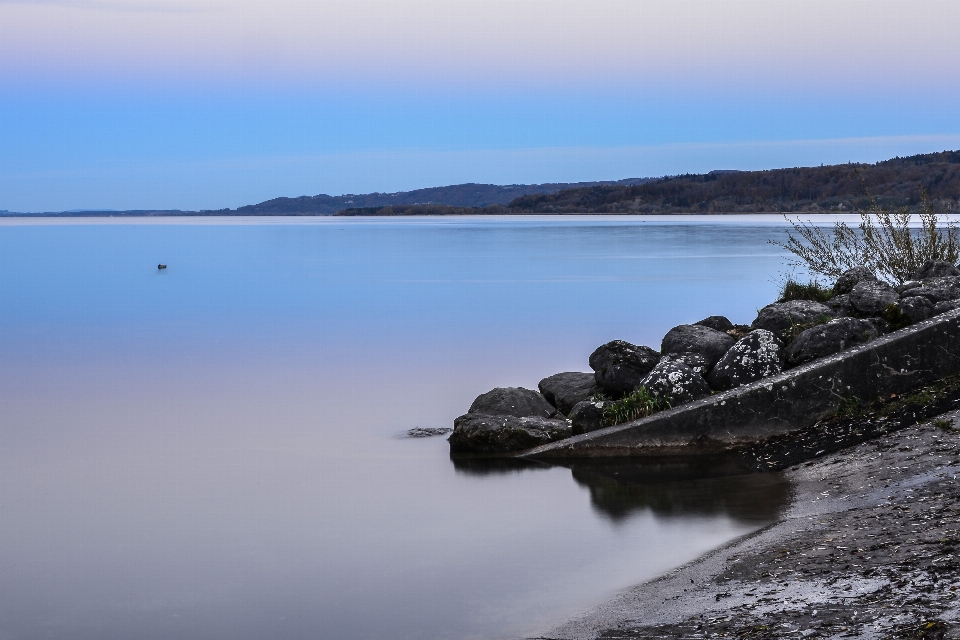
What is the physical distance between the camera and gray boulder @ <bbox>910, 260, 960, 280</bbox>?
1327 centimetres

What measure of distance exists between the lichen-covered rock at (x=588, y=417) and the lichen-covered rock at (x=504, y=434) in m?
0.10

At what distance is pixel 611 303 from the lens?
2653 cm

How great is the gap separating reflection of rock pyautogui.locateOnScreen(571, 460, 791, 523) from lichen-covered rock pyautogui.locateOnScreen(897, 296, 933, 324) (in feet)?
10.4

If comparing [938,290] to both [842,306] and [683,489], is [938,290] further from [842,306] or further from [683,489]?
[683,489]

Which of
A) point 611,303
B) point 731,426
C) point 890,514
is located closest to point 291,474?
point 731,426

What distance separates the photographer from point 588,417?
33.9 feet

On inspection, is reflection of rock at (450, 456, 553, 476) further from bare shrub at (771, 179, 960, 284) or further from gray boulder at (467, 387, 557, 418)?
bare shrub at (771, 179, 960, 284)

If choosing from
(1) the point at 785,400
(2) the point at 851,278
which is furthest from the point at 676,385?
(2) the point at 851,278

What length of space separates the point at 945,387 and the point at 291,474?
20.3 feet

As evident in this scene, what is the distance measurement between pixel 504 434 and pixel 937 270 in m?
6.63

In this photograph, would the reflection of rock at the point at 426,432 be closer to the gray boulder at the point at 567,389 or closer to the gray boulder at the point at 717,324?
the gray boulder at the point at 567,389

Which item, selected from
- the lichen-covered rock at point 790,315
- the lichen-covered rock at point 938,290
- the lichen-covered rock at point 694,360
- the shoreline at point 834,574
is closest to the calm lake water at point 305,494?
the shoreline at point 834,574

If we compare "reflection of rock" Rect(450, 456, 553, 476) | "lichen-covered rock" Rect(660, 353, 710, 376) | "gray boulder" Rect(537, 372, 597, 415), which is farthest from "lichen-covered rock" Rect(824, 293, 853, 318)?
"reflection of rock" Rect(450, 456, 553, 476)

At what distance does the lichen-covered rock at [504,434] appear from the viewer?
10.4 m
